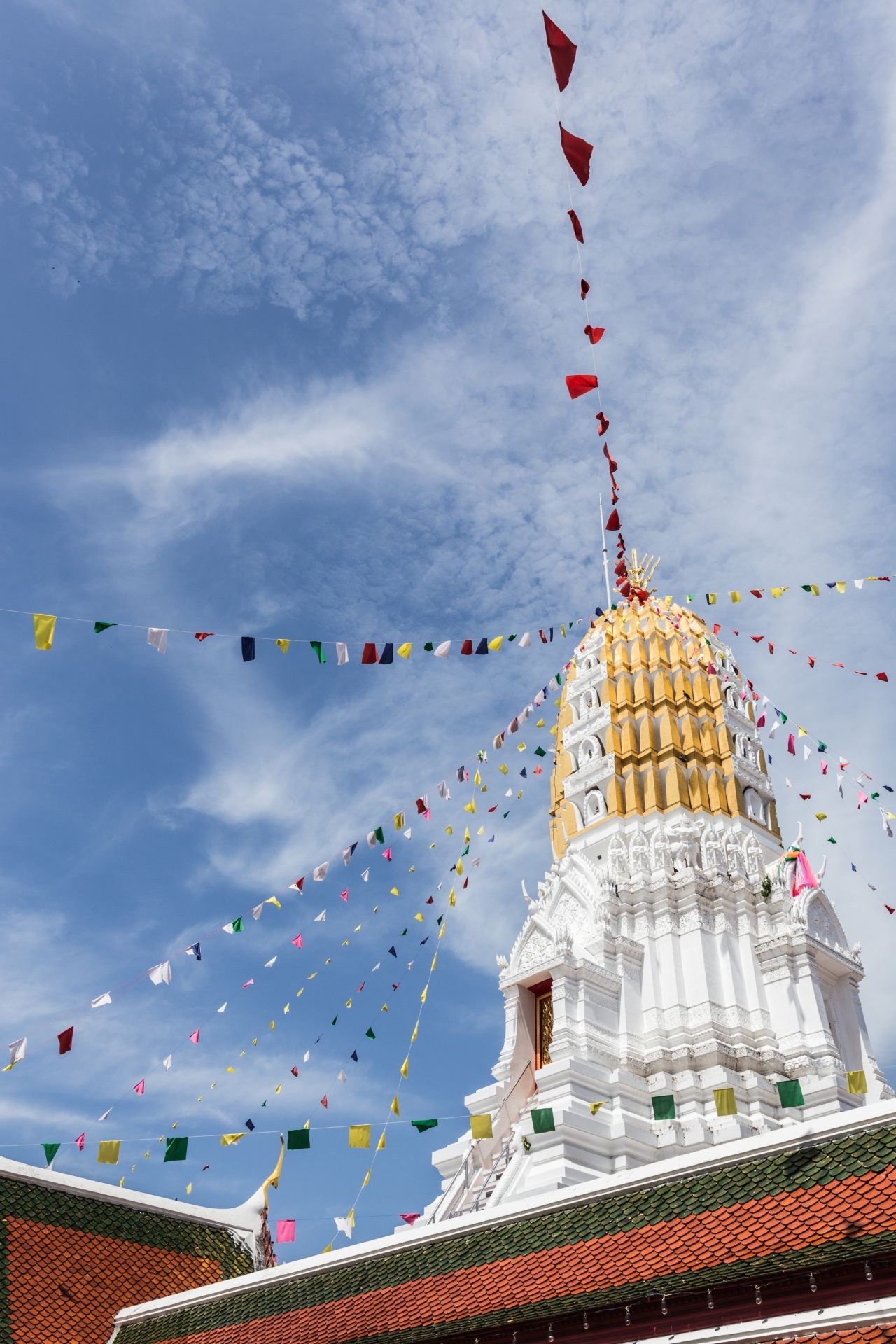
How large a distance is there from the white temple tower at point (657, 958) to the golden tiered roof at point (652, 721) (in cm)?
6

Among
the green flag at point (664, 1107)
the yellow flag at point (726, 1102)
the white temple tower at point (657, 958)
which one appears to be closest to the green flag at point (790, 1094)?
the yellow flag at point (726, 1102)

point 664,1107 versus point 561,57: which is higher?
point 561,57

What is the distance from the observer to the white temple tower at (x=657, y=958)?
22.7 m

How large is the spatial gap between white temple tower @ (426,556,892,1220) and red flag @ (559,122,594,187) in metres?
15.2

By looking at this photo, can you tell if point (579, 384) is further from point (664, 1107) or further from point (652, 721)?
point (652, 721)

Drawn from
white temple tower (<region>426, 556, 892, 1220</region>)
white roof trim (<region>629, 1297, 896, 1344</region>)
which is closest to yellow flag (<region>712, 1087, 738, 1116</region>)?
white roof trim (<region>629, 1297, 896, 1344</region>)

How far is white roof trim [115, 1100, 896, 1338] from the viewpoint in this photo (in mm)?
11867

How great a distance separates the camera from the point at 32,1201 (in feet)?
63.1

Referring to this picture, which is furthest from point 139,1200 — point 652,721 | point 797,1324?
point 652,721

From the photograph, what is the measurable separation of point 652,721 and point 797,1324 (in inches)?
837

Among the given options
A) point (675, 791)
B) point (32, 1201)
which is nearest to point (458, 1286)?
point (32, 1201)

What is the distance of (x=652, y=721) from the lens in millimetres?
30766

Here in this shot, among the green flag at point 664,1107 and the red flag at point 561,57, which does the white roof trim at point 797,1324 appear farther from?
the red flag at point 561,57

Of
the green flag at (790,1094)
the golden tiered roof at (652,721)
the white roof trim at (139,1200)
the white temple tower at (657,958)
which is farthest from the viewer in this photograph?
the golden tiered roof at (652,721)
